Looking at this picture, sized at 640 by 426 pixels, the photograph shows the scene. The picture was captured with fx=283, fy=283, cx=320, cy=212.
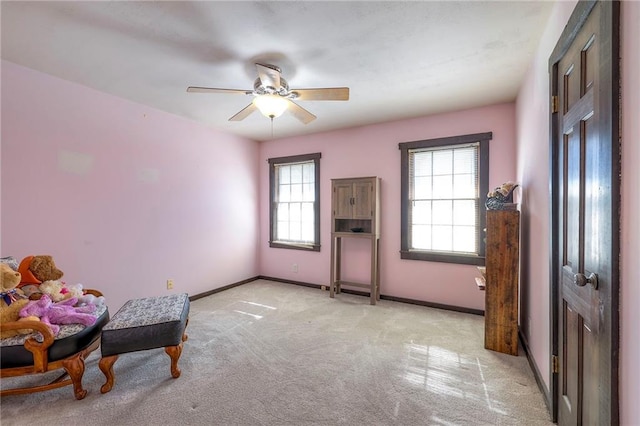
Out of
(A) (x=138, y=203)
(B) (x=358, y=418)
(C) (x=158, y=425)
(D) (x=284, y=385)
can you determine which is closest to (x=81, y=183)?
(A) (x=138, y=203)

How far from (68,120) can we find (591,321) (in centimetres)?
428

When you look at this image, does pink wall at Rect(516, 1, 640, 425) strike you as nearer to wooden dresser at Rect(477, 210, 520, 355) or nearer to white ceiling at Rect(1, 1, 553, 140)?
wooden dresser at Rect(477, 210, 520, 355)

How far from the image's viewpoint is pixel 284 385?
2100 millimetres

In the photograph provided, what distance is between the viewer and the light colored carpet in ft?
5.90

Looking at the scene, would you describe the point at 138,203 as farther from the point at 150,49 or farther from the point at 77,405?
the point at 77,405

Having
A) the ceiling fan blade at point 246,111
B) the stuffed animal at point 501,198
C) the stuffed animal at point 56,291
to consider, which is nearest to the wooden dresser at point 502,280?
the stuffed animal at point 501,198

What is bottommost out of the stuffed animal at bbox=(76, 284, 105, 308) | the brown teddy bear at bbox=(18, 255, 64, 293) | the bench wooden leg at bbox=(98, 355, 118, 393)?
the bench wooden leg at bbox=(98, 355, 118, 393)

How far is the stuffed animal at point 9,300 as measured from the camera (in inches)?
73.7

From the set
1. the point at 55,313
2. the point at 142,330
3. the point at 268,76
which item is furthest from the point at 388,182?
the point at 55,313

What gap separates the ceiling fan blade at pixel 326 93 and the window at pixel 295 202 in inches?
85.2

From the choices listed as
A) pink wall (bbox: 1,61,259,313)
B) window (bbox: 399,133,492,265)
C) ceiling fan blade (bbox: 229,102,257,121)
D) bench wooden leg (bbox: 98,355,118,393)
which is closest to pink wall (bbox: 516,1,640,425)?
window (bbox: 399,133,492,265)

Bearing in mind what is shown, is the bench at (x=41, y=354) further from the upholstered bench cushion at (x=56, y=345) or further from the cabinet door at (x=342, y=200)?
the cabinet door at (x=342, y=200)

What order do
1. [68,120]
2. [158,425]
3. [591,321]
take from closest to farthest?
[591,321]
[158,425]
[68,120]

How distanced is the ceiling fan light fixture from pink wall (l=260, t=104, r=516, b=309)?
2.03 metres
